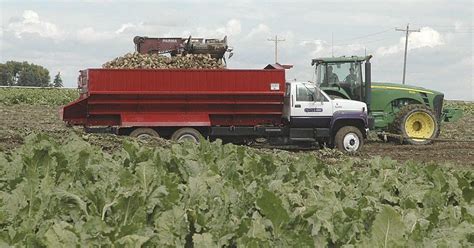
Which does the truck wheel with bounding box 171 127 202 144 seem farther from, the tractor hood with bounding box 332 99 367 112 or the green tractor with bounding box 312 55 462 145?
the green tractor with bounding box 312 55 462 145

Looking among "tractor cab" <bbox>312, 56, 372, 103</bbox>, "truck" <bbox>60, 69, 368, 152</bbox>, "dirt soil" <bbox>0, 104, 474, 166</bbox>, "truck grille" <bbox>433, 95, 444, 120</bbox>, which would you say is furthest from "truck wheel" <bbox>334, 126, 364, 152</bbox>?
"truck grille" <bbox>433, 95, 444, 120</bbox>

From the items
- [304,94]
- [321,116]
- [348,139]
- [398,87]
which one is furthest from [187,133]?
[398,87]

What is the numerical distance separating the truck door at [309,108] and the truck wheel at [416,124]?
3051 millimetres

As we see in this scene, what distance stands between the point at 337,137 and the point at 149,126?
4.54 meters

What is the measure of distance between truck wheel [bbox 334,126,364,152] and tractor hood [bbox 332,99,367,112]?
48cm

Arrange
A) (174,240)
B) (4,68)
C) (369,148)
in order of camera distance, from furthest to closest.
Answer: (4,68)
(369,148)
(174,240)

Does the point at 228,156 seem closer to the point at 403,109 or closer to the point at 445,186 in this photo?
the point at 445,186

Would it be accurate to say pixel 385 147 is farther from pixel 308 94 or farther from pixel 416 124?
pixel 308 94

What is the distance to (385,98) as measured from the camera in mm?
19375

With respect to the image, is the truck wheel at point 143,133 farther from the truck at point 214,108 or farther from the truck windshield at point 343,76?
the truck windshield at point 343,76

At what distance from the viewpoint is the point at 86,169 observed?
→ 534 centimetres

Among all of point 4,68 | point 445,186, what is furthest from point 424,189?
point 4,68

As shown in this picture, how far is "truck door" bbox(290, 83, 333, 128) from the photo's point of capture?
16.4 m

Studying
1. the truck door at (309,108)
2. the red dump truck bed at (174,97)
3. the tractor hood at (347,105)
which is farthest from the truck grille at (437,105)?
the red dump truck bed at (174,97)
